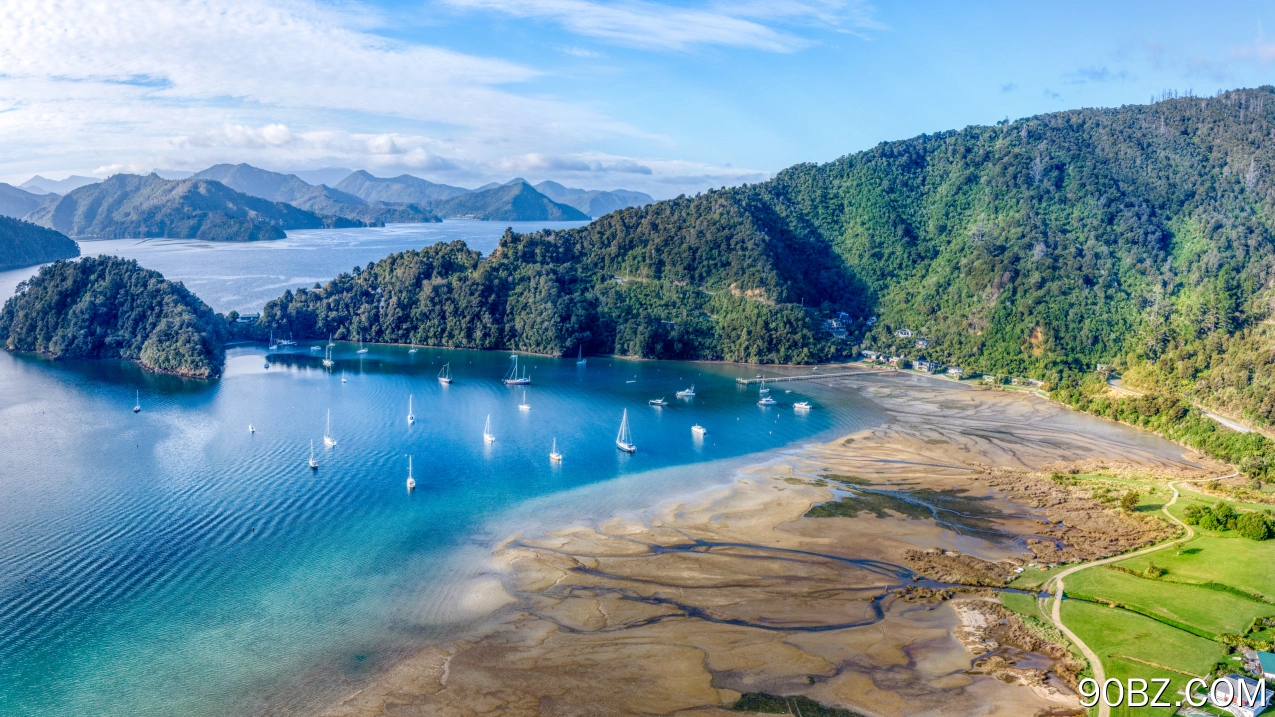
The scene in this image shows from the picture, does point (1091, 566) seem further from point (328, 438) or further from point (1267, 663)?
point (328, 438)

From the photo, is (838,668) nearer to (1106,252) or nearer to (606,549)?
(606,549)

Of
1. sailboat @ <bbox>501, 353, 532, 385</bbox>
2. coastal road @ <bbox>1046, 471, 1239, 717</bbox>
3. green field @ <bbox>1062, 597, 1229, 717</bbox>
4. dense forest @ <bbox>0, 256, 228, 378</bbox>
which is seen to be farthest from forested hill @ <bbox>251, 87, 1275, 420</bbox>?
green field @ <bbox>1062, 597, 1229, 717</bbox>

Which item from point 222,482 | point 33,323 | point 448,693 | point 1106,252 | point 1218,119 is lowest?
point 448,693

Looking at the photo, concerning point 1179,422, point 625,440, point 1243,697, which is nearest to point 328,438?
point 625,440

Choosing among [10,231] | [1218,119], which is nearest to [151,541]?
[1218,119]

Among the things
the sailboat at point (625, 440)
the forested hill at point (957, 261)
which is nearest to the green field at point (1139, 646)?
the sailboat at point (625, 440)

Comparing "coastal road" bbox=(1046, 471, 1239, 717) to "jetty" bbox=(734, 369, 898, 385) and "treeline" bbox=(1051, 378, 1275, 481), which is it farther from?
"jetty" bbox=(734, 369, 898, 385)

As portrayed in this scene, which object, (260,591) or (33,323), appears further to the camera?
(33,323)
